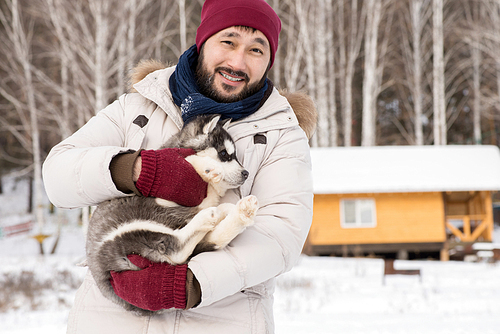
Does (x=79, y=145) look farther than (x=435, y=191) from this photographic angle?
No

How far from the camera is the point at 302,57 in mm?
19281

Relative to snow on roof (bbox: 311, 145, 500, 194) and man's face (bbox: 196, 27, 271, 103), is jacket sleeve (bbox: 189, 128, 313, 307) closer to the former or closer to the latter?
man's face (bbox: 196, 27, 271, 103)

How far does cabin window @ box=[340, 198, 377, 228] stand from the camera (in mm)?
16422

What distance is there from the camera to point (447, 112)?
24.9 meters

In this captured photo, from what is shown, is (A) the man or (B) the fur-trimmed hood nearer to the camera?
(A) the man

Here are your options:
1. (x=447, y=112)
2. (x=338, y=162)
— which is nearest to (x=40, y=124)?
(x=338, y=162)

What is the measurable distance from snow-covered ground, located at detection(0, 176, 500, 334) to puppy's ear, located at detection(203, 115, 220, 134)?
14.7 ft

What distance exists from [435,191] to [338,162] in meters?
3.58

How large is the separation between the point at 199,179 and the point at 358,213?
15139 millimetres

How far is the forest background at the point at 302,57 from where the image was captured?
15312 millimetres

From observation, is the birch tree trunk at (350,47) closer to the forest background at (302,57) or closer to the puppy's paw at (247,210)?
the forest background at (302,57)

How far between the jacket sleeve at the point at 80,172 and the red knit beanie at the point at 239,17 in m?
0.89

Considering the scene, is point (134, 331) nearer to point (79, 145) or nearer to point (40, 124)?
point (79, 145)

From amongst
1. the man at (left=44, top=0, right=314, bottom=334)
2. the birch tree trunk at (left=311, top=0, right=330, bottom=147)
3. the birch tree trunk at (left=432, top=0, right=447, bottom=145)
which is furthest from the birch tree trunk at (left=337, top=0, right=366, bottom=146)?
the man at (left=44, top=0, right=314, bottom=334)
